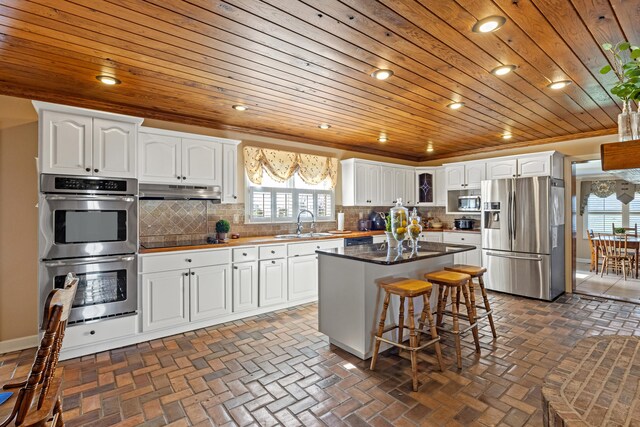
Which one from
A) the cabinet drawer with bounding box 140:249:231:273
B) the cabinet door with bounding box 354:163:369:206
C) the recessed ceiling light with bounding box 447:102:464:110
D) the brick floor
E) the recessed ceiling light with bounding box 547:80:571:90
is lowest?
the brick floor

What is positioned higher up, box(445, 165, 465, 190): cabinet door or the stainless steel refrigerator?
box(445, 165, 465, 190): cabinet door

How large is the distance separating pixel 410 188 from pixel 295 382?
16.3 feet

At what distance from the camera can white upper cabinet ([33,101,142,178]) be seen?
288cm

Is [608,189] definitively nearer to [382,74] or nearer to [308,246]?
[308,246]

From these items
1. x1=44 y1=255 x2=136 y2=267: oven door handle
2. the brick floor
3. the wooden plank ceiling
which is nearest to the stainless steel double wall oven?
x1=44 y1=255 x2=136 y2=267: oven door handle

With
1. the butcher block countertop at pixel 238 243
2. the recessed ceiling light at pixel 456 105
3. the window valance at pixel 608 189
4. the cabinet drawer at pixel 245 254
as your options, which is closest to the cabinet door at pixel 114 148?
the butcher block countertop at pixel 238 243

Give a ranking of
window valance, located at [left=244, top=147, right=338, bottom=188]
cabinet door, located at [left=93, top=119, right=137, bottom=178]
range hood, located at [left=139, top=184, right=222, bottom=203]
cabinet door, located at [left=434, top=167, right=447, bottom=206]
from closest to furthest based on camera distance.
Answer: cabinet door, located at [left=93, top=119, right=137, bottom=178] < range hood, located at [left=139, top=184, right=222, bottom=203] < window valance, located at [left=244, top=147, right=338, bottom=188] < cabinet door, located at [left=434, top=167, right=447, bottom=206]

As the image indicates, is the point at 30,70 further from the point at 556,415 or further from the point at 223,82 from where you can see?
the point at 556,415

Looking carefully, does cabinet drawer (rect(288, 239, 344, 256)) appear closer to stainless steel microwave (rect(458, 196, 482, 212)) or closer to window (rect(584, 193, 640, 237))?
stainless steel microwave (rect(458, 196, 482, 212))

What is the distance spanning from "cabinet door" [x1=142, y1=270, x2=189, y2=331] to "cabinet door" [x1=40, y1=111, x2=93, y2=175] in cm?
123

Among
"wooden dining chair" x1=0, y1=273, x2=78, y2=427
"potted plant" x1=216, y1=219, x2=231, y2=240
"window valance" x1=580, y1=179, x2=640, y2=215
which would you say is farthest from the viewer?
"window valance" x1=580, y1=179, x2=640, y2=215

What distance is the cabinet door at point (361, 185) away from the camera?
571 centimetres

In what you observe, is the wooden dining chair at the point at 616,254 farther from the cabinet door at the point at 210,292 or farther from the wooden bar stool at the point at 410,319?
the cabinet door at the point at 210,292

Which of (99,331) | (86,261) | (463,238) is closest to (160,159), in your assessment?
(86,261)
